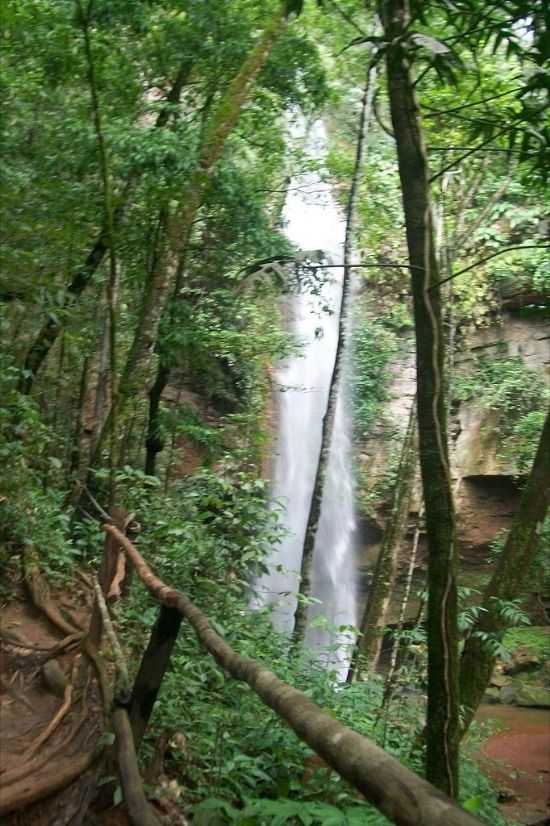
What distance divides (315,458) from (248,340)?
698 cm

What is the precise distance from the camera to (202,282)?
485 inches

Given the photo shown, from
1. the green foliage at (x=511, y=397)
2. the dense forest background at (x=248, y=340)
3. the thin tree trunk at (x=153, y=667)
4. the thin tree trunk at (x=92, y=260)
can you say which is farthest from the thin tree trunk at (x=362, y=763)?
the green foliage at (x=511, y=397)

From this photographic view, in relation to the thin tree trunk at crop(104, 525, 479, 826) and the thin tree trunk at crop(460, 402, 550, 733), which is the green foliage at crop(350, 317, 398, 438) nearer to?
the thin tree trunk at crop(460, 402, 550, 733)

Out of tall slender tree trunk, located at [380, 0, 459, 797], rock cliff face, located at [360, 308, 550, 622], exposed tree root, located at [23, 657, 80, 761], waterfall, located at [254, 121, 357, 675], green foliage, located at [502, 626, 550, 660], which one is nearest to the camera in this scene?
tall slender tree trunk, located at [380, 0, 459, 797]

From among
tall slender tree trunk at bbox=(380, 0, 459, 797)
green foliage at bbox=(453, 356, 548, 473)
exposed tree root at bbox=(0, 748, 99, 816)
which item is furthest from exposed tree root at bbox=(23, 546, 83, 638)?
green foliage at bbox=(453, 356, 548, 473)

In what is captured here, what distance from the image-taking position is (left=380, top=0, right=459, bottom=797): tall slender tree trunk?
2.96m

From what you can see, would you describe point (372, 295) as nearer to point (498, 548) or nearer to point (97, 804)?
point (498, 548)

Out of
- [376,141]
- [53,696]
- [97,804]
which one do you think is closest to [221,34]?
[376,141]

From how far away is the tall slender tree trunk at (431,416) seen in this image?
296cm

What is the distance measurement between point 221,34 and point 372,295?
10034 mm

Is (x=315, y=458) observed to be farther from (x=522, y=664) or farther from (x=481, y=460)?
(x=522, y=664)

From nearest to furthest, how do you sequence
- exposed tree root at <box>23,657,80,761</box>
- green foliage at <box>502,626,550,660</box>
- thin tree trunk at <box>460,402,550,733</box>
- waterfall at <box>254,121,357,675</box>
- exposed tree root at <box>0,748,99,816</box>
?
exposed tree root at <box>0,748,99,816</box> < exposed tree root at <box>23,657,80,761</box> < thin tree trunk at <box>460,402,550,733</box> < green foliage at <box>502,626,550,660</box> < waterfall at <box>254,121,357,675</box>

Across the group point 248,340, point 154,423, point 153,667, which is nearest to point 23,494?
point 154,423

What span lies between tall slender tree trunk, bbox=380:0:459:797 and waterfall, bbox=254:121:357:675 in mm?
12373
